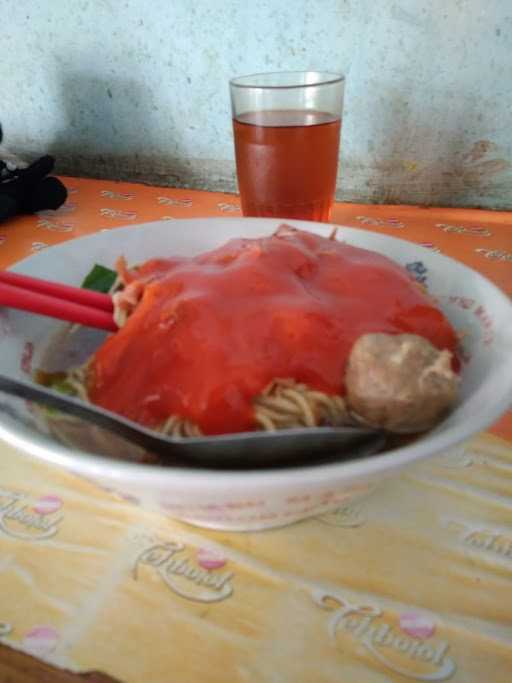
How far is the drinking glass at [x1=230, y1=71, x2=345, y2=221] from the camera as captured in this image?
45.6 inches

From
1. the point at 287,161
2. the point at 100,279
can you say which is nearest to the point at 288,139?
the point at 287,161

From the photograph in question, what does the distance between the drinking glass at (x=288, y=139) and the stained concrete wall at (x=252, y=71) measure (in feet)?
0.63

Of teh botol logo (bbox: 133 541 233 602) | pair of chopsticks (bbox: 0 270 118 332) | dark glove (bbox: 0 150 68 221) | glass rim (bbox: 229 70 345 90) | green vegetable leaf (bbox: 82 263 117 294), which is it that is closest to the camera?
teh botol logo (bbox: 133 541 233 602)

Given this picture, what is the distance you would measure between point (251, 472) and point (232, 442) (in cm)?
6

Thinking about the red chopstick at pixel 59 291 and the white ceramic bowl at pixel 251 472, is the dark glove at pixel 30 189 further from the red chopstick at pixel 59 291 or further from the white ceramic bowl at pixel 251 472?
the red chopstick at pixel 59 291

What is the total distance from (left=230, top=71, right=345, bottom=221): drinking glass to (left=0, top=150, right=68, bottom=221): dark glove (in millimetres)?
515

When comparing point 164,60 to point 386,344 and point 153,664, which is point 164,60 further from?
point 153,664

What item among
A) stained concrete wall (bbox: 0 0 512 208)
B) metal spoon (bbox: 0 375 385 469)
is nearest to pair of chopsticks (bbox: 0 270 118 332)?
metal spoon (bbox: 0 375 385 469)

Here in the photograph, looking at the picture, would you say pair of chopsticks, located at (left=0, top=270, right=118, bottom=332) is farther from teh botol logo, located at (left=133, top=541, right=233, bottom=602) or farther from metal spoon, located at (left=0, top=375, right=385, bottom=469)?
teh botol logo, located at (left=133, top=541, right=233, bottom=602)

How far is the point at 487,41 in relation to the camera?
125 cm

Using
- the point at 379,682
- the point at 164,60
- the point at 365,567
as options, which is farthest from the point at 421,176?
the point at 379,682

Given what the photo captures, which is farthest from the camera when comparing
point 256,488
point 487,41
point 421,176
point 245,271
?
point 421,176

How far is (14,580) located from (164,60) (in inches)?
52.5

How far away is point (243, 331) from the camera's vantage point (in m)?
0.61
